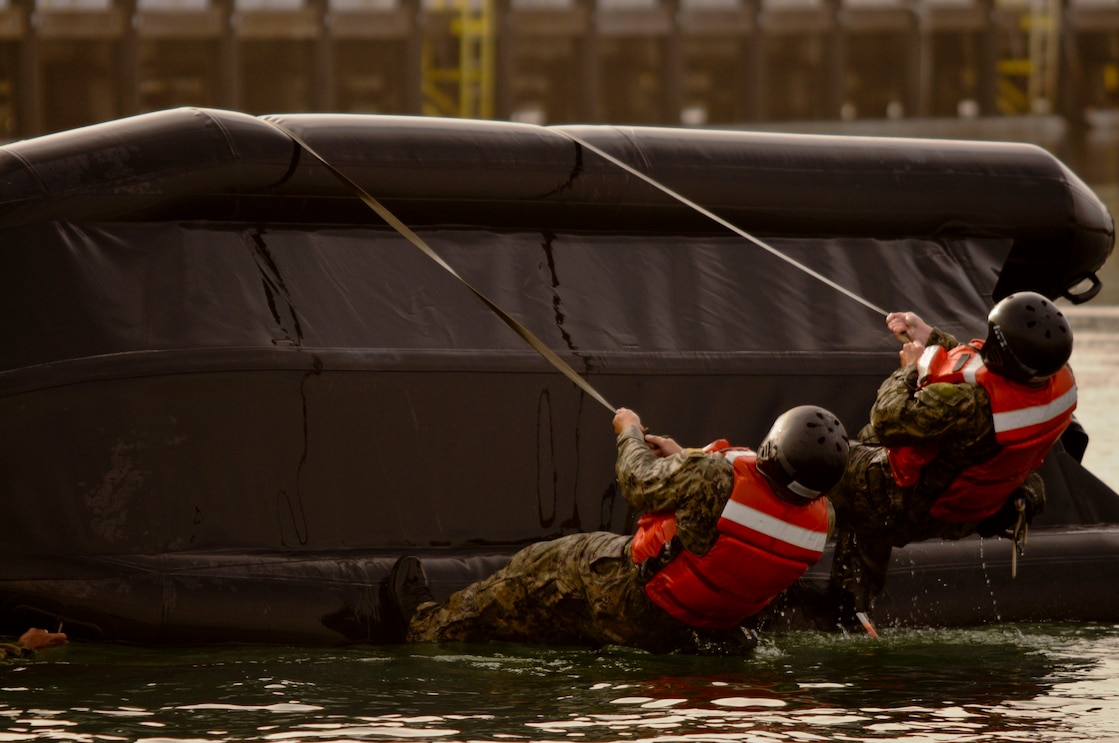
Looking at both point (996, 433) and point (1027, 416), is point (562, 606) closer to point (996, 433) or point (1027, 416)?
point (996, 433)

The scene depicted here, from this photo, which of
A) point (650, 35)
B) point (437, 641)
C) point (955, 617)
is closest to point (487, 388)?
point (437, 641)

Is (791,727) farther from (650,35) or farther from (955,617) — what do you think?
(650,35)

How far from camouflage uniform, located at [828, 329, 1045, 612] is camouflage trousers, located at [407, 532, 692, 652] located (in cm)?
107

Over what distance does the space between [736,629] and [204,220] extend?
2581 millimetres

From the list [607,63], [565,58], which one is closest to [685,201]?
[565,58]

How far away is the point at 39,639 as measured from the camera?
624cm

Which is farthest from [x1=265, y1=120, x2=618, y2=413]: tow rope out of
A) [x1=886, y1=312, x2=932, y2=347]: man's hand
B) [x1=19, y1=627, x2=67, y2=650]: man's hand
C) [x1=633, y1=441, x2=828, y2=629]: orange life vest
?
[x1=19, y1=627, x2=67, y2=650]: man's hand

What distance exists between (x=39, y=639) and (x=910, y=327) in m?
3.46

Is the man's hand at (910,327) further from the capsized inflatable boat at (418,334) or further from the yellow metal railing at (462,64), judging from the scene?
the yellow metal railing at (462,64)

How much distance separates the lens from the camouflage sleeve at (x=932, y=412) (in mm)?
6496

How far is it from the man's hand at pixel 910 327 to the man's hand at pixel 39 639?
334cm

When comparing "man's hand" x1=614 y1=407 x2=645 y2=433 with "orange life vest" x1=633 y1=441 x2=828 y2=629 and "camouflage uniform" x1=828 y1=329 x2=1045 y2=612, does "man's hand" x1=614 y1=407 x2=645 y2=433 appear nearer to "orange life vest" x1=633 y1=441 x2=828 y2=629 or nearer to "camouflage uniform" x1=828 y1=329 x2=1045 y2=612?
"orange life vest" x1=633 y1=441 x2=828 y2=629

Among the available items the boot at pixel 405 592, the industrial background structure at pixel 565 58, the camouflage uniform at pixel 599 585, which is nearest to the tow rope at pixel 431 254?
the camouflage uniform at pixel 599 585

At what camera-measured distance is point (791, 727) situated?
5.52 m
